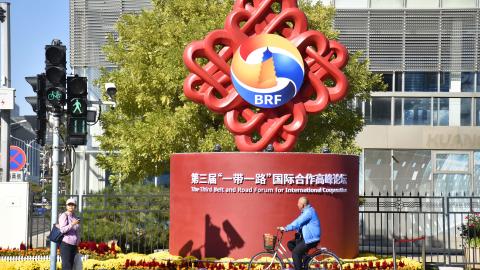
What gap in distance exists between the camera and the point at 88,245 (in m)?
21.6

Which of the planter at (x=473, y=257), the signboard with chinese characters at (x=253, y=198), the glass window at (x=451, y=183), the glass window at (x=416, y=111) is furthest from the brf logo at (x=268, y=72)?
the glass window at (x=451, y=183)

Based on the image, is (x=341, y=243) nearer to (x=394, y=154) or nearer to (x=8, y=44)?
(x=8, y=44)

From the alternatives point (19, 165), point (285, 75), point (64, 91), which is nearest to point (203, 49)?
point (285, 75)

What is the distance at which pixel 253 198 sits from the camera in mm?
20141

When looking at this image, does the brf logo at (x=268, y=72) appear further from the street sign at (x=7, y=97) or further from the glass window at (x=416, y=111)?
the glass window at (x=416, y=111)

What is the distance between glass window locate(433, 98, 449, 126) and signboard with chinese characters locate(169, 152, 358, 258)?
1978 cm

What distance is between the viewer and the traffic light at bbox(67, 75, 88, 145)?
1573 centimetres

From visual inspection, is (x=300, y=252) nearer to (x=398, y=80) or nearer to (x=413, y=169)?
(x=413, y=169)

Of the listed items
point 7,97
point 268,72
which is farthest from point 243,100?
point 7,97

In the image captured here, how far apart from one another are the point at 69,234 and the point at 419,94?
86.5 ft

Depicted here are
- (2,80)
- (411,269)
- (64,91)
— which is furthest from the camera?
(2,80)

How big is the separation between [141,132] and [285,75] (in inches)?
283

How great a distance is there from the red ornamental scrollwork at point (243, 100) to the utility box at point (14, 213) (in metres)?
5.27

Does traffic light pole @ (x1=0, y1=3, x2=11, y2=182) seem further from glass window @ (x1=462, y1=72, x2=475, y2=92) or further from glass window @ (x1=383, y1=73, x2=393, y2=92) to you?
glass window @ (x1=462, y1=72, x2=475, y2=92)
